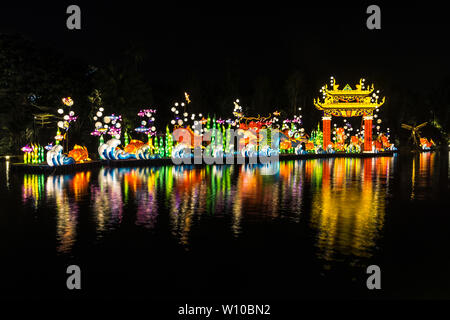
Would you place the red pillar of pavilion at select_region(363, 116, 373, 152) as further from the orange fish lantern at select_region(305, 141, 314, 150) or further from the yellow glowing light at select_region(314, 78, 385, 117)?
the orange fish lantern at select_region(305, 141, 314, 150)

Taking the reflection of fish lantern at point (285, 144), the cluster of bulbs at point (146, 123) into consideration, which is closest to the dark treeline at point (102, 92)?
the cluster of bulbs at point (146, 123)

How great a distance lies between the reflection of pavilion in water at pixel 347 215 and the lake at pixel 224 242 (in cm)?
3

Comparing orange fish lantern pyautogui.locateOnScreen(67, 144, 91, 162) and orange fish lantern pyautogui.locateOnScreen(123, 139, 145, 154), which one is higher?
orange fish lantern pyautogui.locateOnScreen(123, 139, 145, 154)

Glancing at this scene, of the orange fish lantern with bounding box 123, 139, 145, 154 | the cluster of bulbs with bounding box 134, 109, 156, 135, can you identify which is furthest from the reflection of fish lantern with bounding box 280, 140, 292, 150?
the orange fish lantern with bounding box 123, 139, 145, 154

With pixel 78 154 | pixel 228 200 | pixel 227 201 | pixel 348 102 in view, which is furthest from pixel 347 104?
pixel 227 201

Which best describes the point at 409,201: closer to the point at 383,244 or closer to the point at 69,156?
the point at 383,244

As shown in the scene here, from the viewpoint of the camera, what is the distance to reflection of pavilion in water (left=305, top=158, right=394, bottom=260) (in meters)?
8.07

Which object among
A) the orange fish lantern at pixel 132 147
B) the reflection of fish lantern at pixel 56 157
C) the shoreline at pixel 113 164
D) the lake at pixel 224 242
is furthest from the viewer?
the orange fish lantern at pixel 132 147

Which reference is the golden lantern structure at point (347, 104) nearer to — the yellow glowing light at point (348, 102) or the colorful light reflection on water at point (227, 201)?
the yellow glowing light at point (348, 102)

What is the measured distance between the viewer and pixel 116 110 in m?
36.7

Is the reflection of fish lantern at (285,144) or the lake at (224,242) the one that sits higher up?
the reflection of fish lantern at (285,144)

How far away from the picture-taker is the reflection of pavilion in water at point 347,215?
8.07 metres

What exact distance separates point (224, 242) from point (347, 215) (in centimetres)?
Answer: 362

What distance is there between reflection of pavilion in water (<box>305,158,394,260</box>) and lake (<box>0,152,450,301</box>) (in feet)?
0.11
